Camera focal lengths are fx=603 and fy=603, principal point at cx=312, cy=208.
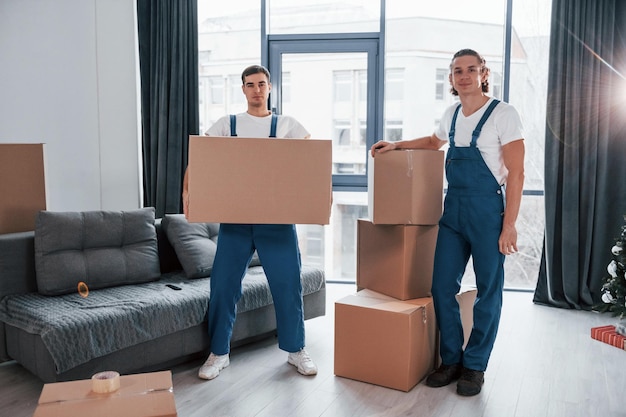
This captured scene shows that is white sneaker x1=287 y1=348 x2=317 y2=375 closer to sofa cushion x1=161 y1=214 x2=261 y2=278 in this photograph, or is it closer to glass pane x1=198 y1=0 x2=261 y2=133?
sofa cushion x1=161 y1=214 x2=261 y2=278

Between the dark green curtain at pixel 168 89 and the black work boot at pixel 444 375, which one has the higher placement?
the dark green curtain at pixel 168 89

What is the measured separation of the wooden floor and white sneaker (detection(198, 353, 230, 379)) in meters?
0.03

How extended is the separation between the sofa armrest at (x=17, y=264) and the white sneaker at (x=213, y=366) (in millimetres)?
918

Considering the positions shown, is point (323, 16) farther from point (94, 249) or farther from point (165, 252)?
point (94, 249)

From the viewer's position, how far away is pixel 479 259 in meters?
2.51

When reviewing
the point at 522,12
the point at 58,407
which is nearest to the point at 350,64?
the point at 522,12

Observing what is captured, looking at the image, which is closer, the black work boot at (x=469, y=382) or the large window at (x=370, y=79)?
the black work boot at (x=469, y=382)

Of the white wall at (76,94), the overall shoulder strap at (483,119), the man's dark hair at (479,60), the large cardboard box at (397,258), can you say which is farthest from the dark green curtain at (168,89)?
the overall shoulder strap at (483,119)

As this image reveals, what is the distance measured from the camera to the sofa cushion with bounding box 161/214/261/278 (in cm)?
321

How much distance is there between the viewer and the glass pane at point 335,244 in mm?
4711

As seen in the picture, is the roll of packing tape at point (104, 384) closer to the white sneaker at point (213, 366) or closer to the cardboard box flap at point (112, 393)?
the cardboard box flap at point (112, 393)

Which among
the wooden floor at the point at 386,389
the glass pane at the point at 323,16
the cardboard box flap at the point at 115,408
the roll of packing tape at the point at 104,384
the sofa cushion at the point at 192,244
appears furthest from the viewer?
the glass pane at the point at 323,16

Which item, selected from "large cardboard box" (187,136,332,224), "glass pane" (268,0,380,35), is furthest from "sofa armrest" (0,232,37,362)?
"glass pane" (268,0,380,35)

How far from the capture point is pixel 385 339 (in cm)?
258
